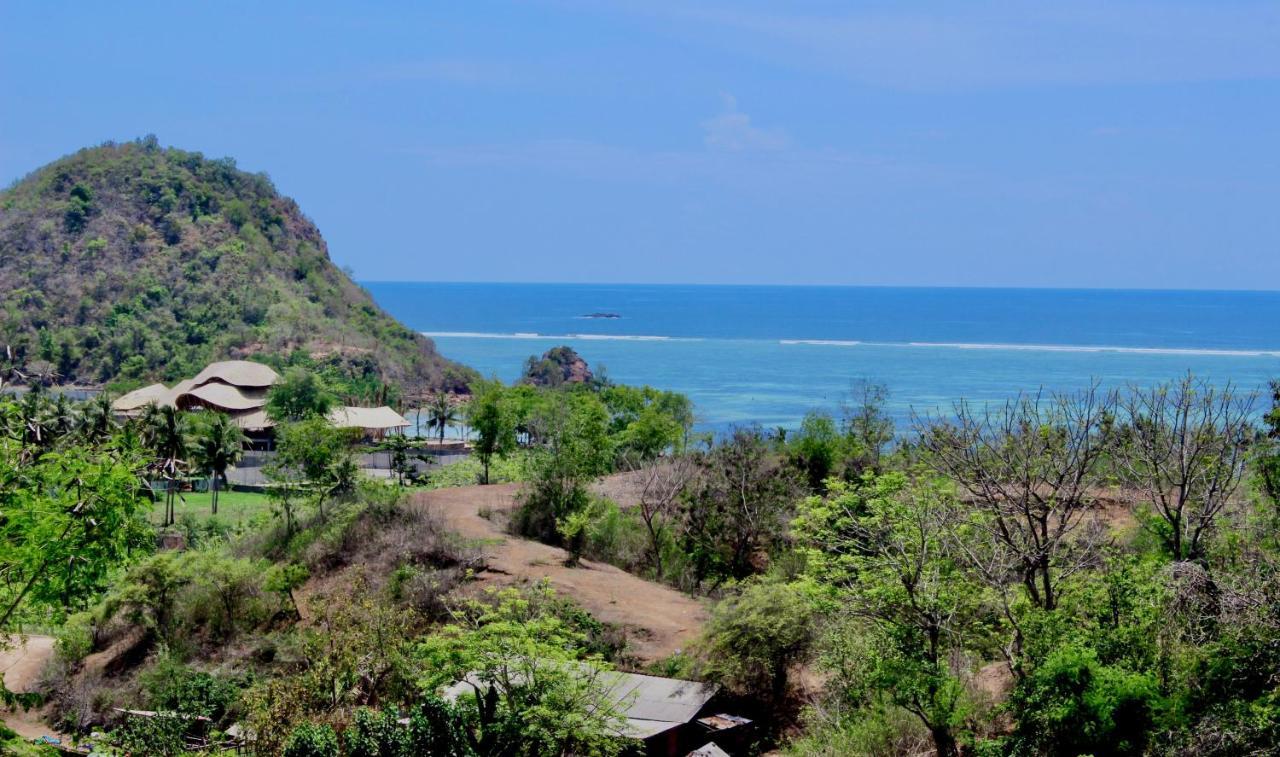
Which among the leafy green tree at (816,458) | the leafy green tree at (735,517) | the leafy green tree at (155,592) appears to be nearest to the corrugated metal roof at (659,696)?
the leafy green tree at (735,517)

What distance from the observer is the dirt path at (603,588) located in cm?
2500

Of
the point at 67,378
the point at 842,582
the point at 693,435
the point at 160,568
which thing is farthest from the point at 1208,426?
the point at 67,378

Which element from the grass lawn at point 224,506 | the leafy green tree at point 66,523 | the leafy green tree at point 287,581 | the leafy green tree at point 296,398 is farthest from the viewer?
the leafy green tree at point 296,398

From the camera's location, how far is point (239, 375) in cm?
6341

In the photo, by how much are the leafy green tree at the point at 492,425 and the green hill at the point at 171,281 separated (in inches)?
→ 1685

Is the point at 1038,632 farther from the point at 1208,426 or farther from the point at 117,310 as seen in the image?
the point at 117,310

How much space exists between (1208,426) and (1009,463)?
363 centimetres

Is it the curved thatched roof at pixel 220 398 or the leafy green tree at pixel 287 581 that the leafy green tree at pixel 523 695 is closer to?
the leafy green tree at pixel 287 581

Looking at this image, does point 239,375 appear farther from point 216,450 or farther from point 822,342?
point 822,342

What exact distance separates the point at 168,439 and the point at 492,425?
12009mm

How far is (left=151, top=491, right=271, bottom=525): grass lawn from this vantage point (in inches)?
1587

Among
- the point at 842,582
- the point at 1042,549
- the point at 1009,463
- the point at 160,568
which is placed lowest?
the point at 160,568

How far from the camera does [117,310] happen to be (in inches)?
3634

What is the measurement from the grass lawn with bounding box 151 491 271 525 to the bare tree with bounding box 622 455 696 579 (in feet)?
45.1
